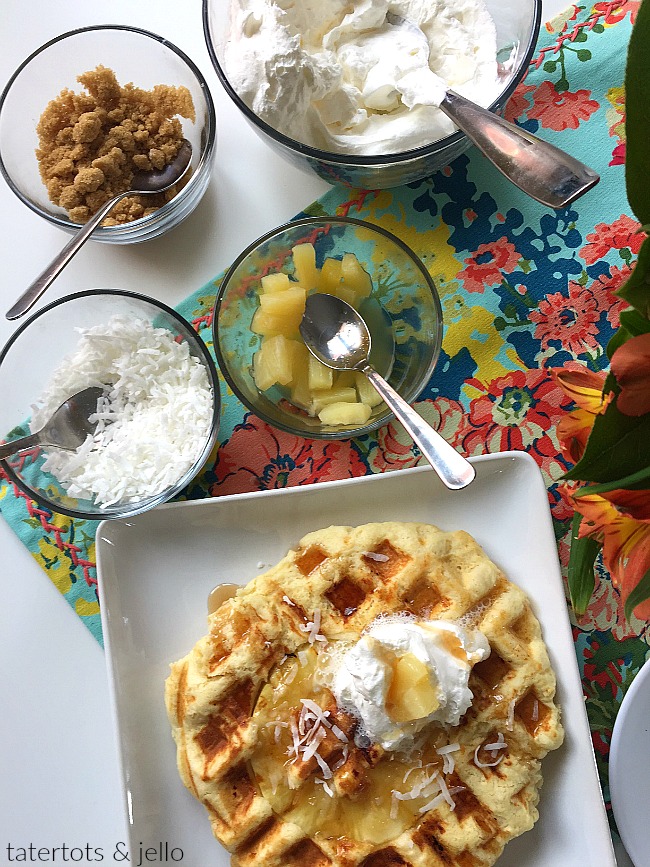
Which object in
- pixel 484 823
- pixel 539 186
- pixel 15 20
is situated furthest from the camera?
pixel 15 20

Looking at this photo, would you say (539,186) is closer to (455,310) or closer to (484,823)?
(455,310)

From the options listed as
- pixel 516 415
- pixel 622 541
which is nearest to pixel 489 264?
pixel 516 415

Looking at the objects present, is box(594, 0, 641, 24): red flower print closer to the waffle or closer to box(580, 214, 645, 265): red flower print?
box(580, 214, 645, 265): red flower print

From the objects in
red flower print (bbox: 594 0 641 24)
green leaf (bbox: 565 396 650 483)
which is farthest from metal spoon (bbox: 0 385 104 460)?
red flower print (bbox: 594 0 641 24)

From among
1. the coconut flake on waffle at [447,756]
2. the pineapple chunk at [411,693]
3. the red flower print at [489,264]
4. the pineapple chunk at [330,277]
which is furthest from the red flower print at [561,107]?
the coconut flake on waffle at [447,756]

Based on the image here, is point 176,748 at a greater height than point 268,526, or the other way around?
point 268,526

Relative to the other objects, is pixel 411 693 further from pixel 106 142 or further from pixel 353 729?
pixel 106 142

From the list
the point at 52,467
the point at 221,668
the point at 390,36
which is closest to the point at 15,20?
the point at 390,36
